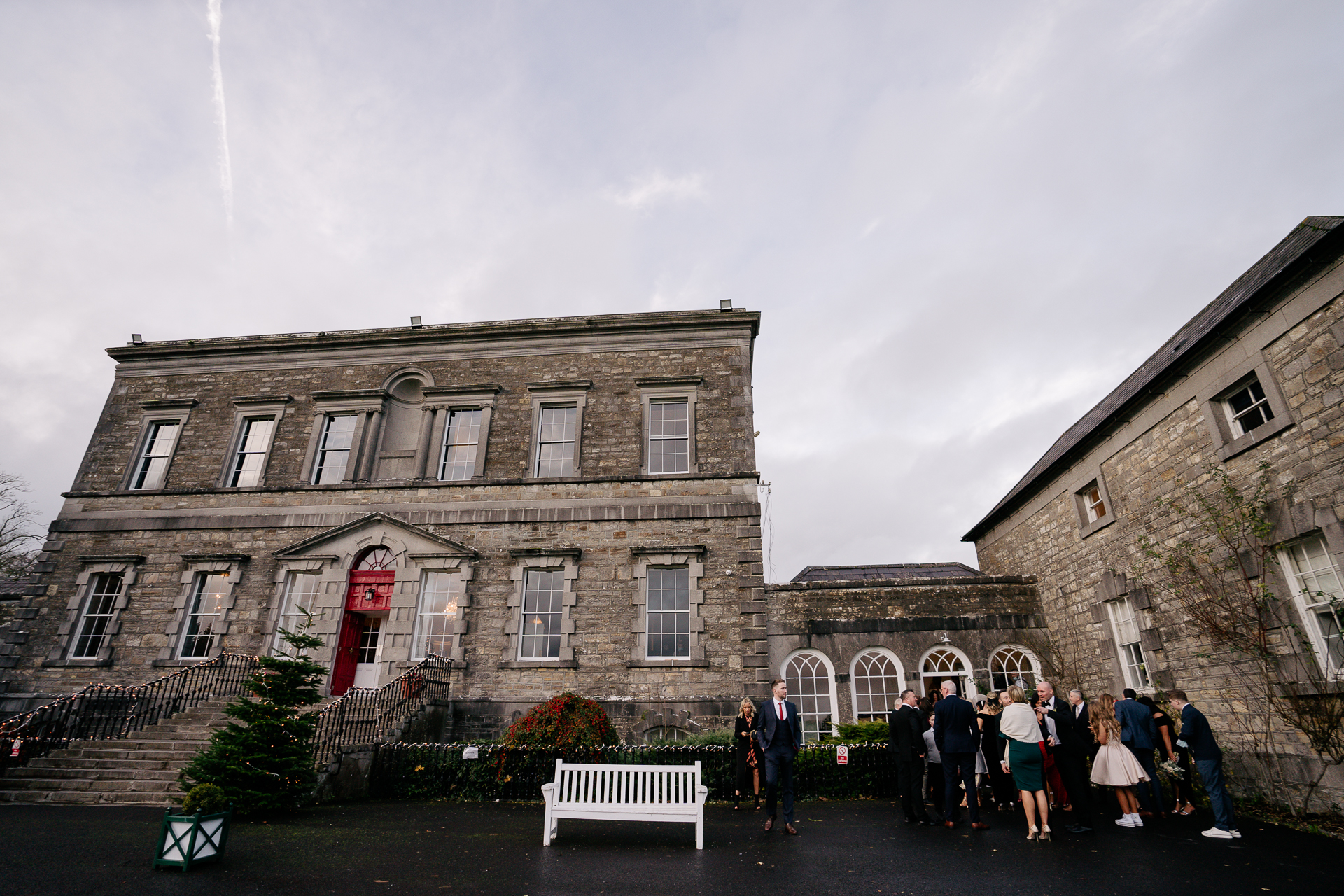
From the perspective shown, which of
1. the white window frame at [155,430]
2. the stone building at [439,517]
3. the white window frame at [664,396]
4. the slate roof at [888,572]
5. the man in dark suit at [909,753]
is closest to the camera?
the man in dark suit at [909,753]

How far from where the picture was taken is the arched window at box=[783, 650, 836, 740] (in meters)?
14.5

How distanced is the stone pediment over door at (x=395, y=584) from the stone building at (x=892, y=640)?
24.6 ft

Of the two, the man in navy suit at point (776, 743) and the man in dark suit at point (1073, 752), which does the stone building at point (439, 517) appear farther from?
the man in dark suit at point (1073, 752)

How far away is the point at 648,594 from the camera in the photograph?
14.1 meters

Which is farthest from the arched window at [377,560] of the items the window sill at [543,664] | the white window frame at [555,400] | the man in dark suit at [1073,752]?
the man in dark suit at [1073,752]

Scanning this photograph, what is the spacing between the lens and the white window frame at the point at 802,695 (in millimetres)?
14391

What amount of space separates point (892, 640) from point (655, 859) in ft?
32.9

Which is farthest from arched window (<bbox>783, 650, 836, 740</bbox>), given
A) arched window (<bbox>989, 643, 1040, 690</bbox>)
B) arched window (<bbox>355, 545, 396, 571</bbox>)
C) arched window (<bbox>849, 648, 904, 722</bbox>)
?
arched window (<bbox>355, 545, 396, 571</bbox>)

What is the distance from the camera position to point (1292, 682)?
27.4 feet

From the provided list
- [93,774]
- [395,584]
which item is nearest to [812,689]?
[395,584]

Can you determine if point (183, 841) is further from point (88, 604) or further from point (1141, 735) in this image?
point (88, 604)

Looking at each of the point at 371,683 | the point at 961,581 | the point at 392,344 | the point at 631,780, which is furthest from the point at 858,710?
the point at 392,344

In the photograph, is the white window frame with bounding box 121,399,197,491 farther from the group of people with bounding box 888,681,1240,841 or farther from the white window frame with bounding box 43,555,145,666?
the group of people with bounding box 888,681,1240,841

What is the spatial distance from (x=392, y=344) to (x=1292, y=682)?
19.1m
